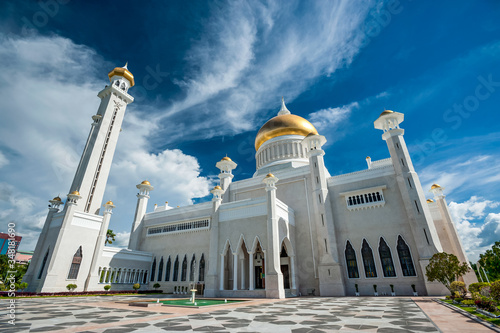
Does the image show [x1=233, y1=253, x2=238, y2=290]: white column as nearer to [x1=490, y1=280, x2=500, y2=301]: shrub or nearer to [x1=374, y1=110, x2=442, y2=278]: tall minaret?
[x1=374, y1=110, x2=442, y2=278]: tall minaret

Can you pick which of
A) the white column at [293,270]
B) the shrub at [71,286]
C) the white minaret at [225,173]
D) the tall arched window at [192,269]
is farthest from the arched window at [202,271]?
the shrub at [71,286]

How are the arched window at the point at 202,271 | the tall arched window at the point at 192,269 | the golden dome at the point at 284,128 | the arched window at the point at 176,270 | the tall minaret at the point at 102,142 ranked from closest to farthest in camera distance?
the arched window at the point at 202,271
the tall arched window at the point at 192,269
the arched window at the point at 176,270
the tall minaret at the point at 102,142
the golden dome at the point at 284,128

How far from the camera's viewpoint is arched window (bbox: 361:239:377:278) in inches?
757

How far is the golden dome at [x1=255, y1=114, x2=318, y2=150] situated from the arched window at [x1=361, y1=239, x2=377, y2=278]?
15.0 meters

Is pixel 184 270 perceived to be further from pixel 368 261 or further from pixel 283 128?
pixel 283 128

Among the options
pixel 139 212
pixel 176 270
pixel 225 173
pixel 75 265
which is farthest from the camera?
pixel 139 212

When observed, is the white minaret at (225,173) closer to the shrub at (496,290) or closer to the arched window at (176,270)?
the arched window at (176,270)

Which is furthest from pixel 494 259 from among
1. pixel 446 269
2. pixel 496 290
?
pixel 496 290

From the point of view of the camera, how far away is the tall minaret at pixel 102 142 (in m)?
26.2

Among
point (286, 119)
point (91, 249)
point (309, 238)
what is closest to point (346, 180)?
point (309, 238)

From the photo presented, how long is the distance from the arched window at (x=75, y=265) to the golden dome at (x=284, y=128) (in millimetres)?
21975

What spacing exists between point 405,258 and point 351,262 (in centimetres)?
384

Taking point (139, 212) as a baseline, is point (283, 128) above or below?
above

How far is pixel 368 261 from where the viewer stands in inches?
772
